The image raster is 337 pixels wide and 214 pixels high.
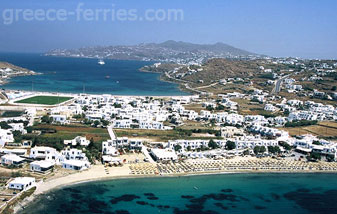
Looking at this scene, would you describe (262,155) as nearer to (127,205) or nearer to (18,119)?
(127,205)

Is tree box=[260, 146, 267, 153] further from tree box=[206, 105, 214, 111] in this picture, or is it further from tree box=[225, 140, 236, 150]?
tree box=[206, 105, 214, 111]

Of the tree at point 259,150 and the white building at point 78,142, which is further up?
the white building at point 78,142

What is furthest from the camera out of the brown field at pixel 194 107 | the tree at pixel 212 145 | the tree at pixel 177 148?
the brown field at pixel 194 107

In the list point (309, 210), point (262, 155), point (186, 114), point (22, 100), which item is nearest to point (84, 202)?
point (309, 210)

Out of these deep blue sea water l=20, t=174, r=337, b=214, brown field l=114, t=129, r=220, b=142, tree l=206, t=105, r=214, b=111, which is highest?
tree l=206, t=105, r=214, b=111

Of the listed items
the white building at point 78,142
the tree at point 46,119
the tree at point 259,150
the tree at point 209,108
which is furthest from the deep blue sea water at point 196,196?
the tree at point 209,108

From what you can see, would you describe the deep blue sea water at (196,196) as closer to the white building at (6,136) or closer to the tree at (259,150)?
the tree at (259,150)

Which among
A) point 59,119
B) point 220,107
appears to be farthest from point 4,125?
point 220,107

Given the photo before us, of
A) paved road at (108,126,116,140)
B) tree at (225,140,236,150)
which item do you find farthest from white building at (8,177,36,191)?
tree at (225,140,236,150)
